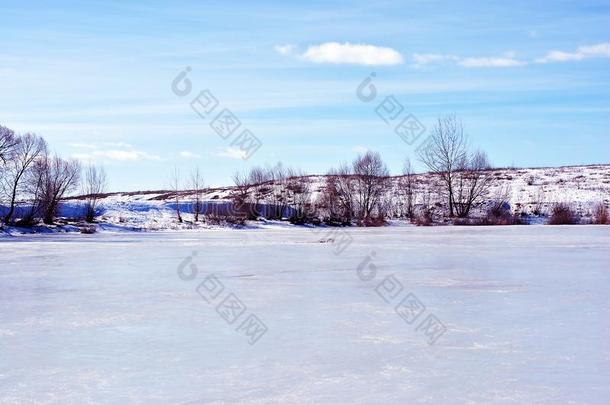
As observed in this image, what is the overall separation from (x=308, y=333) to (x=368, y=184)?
27.0 m

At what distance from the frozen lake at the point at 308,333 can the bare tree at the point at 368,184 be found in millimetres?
21025

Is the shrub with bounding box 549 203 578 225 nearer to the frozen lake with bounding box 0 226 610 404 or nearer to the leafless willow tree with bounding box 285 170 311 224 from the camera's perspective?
the leafless willow tree with bounding box 285 170 311 224

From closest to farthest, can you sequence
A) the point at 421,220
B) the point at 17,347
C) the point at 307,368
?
the point at 307,368 < the point at 17,347 < the point at 421,220

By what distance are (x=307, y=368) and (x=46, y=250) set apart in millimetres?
12171

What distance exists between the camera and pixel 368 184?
1265 inches

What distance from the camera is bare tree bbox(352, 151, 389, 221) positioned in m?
31.9

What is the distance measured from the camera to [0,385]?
3924 mm

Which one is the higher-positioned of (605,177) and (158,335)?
(605,177)

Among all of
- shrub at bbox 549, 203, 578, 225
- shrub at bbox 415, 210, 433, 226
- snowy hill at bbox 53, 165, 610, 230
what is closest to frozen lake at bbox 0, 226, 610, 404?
shrub at bbox 549, 203, 578, 225

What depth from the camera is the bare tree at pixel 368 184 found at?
105 ft

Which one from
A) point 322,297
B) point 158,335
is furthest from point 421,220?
point 158,335

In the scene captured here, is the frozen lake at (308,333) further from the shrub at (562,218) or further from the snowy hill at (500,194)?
the snowy hill at (500,194)

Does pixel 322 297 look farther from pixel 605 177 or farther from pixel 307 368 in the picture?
pixel 605 177

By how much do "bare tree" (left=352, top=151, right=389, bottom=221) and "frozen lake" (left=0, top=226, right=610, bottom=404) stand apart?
21025 millimetres
